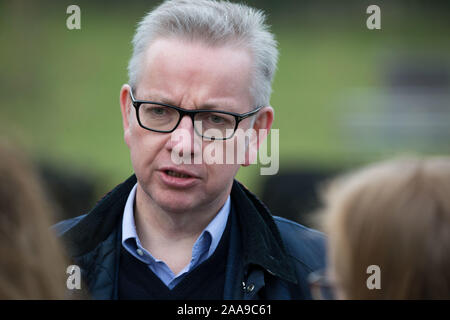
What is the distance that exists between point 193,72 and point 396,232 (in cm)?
84

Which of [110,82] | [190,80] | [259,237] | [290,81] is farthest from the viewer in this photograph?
[290,81]

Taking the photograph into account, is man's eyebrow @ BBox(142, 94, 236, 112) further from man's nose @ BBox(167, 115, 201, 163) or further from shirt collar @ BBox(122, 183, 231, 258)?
shirt collar @ BBox(122, 183, 231, 258)

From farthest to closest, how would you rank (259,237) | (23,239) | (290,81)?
1. (290,81)
2. (259,237)
3. (23,239)

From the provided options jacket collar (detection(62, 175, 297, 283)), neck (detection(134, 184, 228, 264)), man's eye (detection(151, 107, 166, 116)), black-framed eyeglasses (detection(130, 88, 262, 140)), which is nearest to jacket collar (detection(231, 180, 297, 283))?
jacket collar (detection(62, 175, 297, 283))

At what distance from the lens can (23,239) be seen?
4.09 ft

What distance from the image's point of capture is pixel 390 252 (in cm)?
137

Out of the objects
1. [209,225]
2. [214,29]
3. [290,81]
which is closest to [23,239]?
[209,225]

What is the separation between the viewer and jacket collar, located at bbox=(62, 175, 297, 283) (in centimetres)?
183

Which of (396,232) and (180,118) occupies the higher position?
(180,118)

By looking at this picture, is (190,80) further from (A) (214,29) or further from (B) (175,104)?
(A) (214,29)

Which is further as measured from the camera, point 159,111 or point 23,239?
point 159,111

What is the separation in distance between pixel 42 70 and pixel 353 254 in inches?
317
